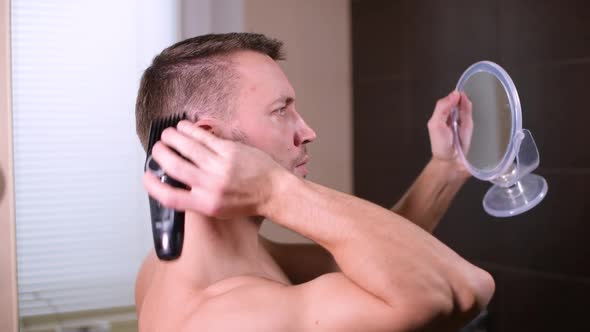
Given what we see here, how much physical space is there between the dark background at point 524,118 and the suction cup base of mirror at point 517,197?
1.00ft

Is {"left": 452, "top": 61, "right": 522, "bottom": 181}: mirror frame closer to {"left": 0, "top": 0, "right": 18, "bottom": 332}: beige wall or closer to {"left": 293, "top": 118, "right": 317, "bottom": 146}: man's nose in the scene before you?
{"left": 293, "top": 118, "right": 317, "bottom": 146}: man's nose

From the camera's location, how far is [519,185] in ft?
3.73

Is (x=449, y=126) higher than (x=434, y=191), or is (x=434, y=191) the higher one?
(x=449, y=126)

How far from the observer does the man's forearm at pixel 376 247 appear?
2.35 ft

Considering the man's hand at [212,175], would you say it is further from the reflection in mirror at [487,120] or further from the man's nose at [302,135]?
the reflection in mirror at [487,120]

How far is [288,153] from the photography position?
3.31 feet

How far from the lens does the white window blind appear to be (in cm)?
161

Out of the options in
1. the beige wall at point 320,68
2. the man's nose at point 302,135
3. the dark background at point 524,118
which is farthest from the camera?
the beige wall at point 320,68

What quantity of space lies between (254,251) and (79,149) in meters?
0.81

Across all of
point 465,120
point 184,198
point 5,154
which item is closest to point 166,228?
point 184,198

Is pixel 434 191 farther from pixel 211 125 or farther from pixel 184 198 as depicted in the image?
pixel 184 198

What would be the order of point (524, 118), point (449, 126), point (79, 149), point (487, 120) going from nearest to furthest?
point (487, 120)
point (449, 126)
point (524, 118)
point (79, 149)

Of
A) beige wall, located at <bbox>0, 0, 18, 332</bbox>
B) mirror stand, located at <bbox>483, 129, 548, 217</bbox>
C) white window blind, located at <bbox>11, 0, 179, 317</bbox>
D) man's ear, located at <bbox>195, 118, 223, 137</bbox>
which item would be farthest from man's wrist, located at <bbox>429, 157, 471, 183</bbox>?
beige wall, located at <bbox>0, 0, 18, 332</bbox>

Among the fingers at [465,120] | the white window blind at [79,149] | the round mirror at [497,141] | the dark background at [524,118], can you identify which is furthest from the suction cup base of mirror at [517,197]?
the white window blind at [79,149]
